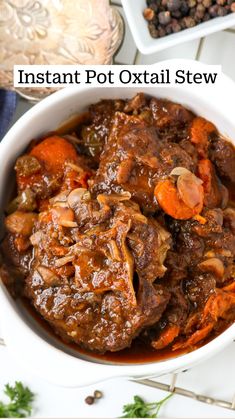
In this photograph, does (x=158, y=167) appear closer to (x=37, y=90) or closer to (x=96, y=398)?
(x=37, y=90)

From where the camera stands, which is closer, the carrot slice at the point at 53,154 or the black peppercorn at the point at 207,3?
the carrot slice at the point at 53,154

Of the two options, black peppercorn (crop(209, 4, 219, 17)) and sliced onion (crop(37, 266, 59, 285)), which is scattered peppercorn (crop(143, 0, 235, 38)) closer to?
black peppercorn (crop(209, 4, 219, 17))

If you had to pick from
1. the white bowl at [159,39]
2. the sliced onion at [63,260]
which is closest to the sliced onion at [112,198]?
the sliced onion at [63,260]

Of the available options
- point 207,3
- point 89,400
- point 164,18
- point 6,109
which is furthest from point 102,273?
point 207,3

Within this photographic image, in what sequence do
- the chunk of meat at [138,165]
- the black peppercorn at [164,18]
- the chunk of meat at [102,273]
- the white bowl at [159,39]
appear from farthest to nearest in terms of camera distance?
the black peppercorn at [164,18], the white bowl at [159,39], the chunk of meat at [138,165], the chunk of meat at [102,273]

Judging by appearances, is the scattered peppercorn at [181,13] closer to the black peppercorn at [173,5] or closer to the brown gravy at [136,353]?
the black peppercorn at [173,5]
